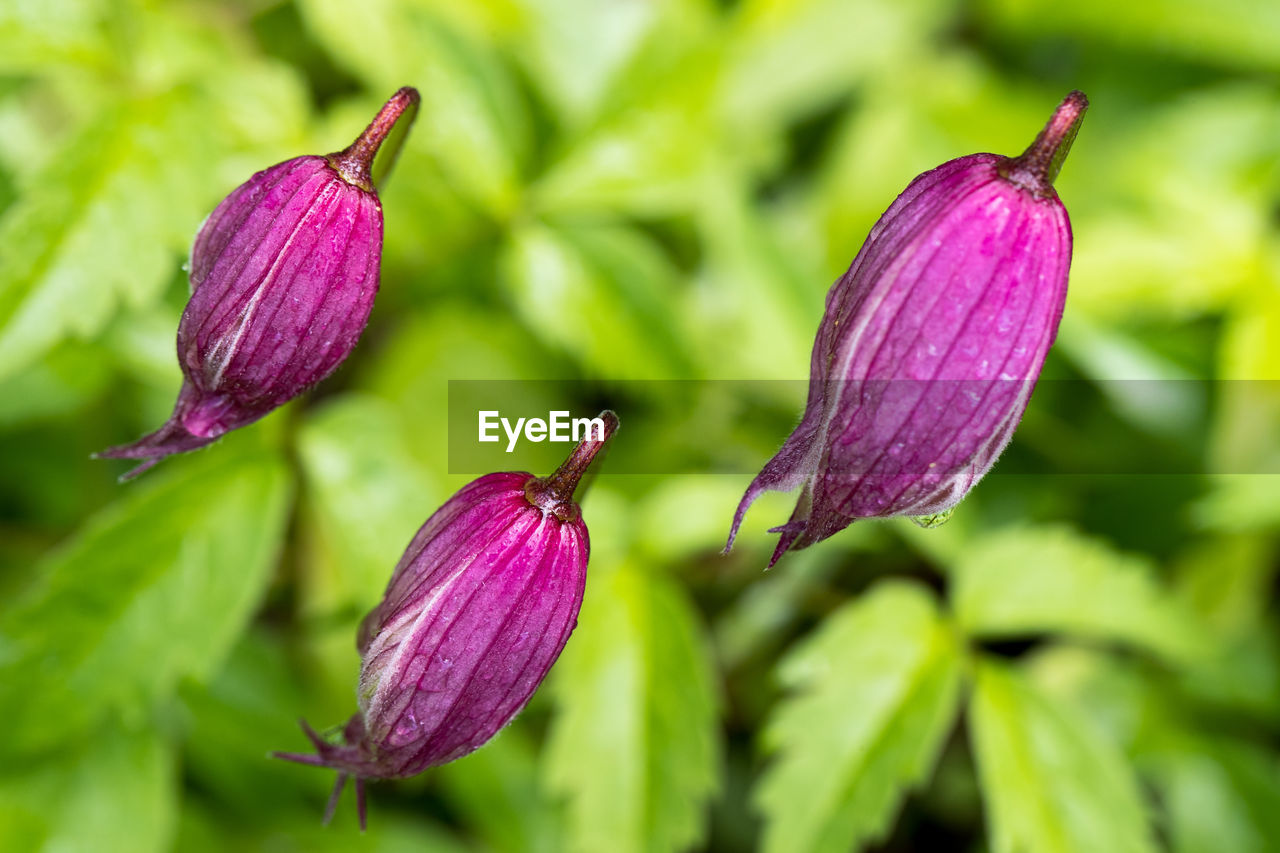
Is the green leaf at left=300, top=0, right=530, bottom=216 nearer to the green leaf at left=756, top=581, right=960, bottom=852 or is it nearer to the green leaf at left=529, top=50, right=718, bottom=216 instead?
the green leaf at left=529, top=50, right=718, bottom=216

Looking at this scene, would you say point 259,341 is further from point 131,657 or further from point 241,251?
point 131,657

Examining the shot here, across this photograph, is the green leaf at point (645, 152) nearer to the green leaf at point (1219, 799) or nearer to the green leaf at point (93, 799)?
the green leaf at point (93, 799)

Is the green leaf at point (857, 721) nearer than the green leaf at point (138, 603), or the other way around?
the green leaf at point (138, 603)

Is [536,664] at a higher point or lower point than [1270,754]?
higher

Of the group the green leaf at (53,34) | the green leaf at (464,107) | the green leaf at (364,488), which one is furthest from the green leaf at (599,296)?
→ the green leaf at (53,34)

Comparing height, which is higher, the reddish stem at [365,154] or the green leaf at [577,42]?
the green leaf at [577,42]

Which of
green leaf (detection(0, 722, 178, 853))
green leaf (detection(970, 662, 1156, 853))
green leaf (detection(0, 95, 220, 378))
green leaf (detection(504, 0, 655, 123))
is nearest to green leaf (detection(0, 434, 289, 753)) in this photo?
green leaf (detection(0, 722, 178, 853))

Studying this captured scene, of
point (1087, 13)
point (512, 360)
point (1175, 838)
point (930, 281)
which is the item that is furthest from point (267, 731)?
point (1087, 13)

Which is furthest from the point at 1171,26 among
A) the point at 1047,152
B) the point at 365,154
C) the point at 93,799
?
the point at 93,799
